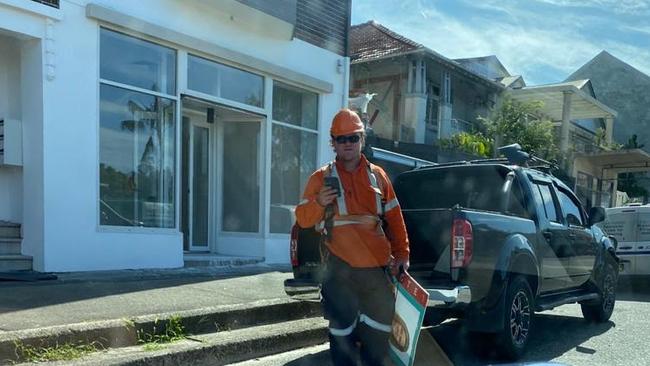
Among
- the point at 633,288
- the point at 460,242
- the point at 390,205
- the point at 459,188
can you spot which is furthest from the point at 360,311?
the point at 633,288

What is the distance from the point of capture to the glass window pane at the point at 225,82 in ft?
29.3

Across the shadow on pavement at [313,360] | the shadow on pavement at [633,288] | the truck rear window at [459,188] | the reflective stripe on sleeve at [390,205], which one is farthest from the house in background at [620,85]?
the reflective stripe on sleeve at [390,205]

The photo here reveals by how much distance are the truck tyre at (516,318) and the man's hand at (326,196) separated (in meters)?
2.50

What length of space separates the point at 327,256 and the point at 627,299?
800 cm

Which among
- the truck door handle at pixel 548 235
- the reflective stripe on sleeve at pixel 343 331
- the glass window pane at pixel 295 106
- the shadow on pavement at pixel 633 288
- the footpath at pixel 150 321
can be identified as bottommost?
the shadow on pavement at pixel 633 288

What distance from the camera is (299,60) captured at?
10555 millimetres

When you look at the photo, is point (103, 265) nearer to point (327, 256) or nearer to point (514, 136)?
point (327, 256)

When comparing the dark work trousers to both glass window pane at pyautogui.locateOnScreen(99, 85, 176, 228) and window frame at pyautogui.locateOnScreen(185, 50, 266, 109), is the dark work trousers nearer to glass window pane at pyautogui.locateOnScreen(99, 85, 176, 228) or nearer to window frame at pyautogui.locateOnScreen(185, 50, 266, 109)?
glass window pane at pyautogui.locateOnScreen(99, 85, 176, 228)

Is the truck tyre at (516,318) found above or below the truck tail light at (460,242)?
below

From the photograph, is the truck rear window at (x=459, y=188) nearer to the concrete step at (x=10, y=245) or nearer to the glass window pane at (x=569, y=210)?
the glass window pane at (x=569, y=210)

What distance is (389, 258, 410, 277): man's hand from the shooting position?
3869 mm

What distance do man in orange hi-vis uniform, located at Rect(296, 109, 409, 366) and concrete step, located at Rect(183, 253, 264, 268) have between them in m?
5.20

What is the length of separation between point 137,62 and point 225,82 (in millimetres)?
1630

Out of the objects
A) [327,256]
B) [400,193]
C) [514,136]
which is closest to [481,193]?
[400,193]
